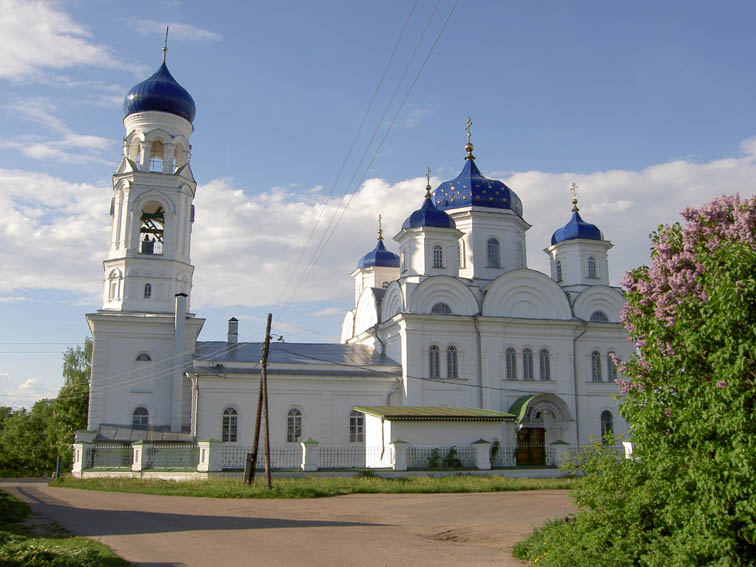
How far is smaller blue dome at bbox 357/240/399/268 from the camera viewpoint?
38.4 m

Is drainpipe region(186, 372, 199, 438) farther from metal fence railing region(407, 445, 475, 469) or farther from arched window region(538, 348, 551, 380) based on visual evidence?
arched window region(538, 348, 551, 380)

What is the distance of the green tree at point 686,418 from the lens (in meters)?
6.53

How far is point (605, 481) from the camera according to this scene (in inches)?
313

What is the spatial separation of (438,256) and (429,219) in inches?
61.3

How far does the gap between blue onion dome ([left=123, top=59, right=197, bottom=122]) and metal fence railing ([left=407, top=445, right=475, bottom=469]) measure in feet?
49.8

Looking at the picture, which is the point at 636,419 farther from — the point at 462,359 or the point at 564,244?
the point at 564,244

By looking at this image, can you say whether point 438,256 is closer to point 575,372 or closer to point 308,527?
point 575,372

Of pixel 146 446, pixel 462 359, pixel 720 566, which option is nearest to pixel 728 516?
pixel 720 566

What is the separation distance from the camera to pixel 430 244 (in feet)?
92.9

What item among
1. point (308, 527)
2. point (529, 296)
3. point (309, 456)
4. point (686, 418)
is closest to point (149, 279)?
point (309, 456)

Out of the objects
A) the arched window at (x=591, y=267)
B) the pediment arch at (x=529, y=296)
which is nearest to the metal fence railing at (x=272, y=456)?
the pediment arch at (x=529, y=296)

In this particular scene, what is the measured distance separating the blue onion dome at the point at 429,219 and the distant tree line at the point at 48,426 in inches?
650

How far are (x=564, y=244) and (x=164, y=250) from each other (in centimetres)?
1678

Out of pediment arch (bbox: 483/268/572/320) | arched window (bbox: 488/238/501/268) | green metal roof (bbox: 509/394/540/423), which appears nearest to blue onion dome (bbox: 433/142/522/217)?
arched window (bbox: 488/238/501/268)
